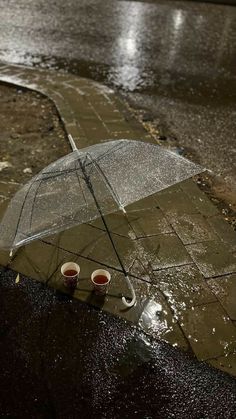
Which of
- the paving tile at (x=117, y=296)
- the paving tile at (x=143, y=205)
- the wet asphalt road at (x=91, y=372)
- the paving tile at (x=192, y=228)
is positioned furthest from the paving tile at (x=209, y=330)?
the paving tile at (x=143, y=205)

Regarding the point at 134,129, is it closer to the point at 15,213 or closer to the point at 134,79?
the point at 134,79

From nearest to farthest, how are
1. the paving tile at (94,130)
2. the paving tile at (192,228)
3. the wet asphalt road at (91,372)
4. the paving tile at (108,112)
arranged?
the wet asphalt road at (91,372), the paving tile at (192,228), the paving tile at (94,130), the paving tile at (108,112)

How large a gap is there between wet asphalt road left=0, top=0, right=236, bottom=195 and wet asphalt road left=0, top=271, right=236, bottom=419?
2.99 metres

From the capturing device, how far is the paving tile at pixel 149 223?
13.7 ft

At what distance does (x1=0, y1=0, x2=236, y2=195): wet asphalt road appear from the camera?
6684 millimetres

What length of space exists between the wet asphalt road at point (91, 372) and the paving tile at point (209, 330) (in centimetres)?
14

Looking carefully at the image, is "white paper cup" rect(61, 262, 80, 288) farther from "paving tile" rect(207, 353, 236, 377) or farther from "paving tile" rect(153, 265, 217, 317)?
"paving tile" rect(207, 353, 236, 377)

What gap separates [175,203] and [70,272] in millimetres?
1730

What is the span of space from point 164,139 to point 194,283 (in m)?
3.13

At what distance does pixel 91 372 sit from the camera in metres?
2.95

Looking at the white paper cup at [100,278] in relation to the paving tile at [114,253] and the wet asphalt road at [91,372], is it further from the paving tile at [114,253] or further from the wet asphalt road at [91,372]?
the paving tile at [114,253]

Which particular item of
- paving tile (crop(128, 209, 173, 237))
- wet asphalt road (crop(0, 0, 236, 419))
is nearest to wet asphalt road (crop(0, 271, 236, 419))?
wet asphalt road (crop(0, 0, 236, 419))

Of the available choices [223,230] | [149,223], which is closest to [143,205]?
[149,223]

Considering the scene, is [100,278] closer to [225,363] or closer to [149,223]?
[149,223]
